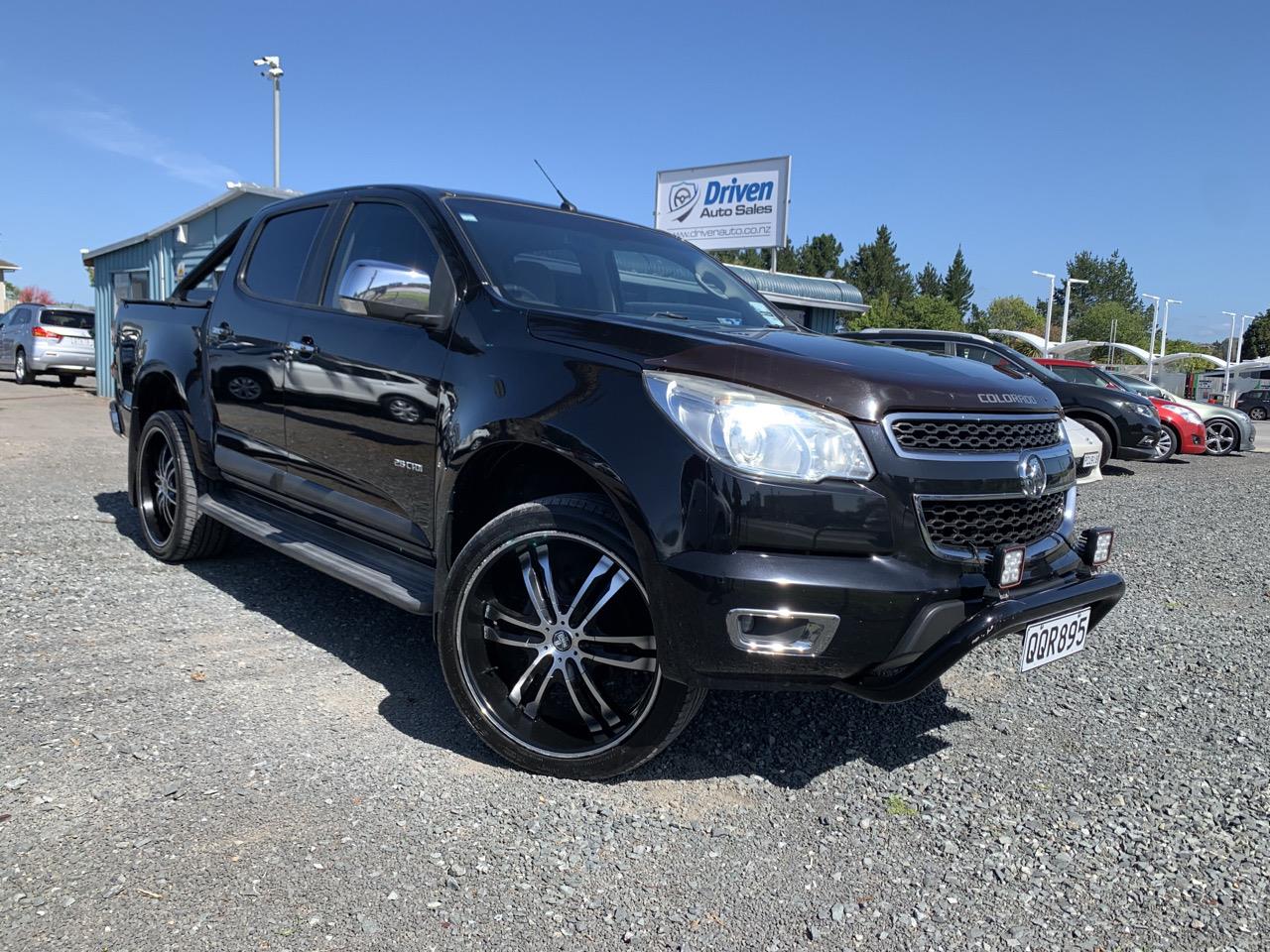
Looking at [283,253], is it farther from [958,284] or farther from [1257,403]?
[958,284]

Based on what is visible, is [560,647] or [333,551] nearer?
[560,647]

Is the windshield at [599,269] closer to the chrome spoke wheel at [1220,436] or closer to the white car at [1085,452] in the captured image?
the white car at [1085,452]

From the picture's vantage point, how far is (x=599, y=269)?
12.7ft

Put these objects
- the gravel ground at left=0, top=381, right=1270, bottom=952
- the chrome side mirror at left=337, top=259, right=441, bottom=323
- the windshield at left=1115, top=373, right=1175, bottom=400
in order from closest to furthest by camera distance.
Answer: the gravel ground at left=0, top=381, right=1270, bottom=952 < the chrome side mirror at left=337, top=259, right=441, bottom=323 < the windshield at left=1115, top=373, right=1175, bottom=400

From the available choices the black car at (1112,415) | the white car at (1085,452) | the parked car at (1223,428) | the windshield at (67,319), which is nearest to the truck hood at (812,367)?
the white car at (1085,452)

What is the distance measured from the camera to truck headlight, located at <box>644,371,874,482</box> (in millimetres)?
2494

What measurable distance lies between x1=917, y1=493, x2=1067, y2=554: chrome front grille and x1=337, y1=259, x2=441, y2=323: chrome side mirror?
1.76 meters

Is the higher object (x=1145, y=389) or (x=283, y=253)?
(x=283, y=253)

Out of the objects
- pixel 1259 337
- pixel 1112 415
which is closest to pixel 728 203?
pixel 1112 415

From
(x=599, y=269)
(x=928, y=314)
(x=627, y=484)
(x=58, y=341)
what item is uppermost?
(x=928, y=314)

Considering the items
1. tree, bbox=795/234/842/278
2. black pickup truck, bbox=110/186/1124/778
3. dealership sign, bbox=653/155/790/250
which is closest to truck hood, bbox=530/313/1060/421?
black pickup truck, bbox=110/186/1124/778

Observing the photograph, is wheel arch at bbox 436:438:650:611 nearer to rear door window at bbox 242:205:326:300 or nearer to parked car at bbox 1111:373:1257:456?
rear door window at bbox 242:205:326:300

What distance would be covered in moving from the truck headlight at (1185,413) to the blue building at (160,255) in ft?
46.8

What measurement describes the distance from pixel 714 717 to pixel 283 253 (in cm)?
292
